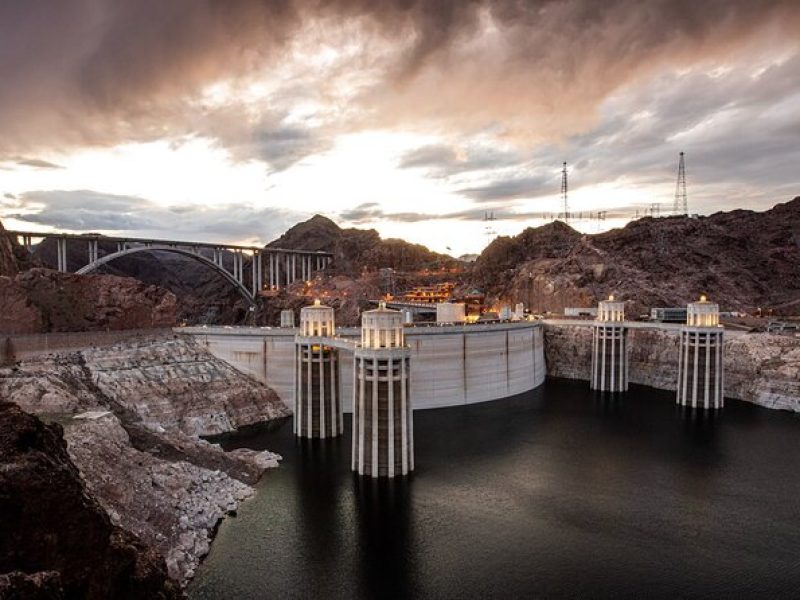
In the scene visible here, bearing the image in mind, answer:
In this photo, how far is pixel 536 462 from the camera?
49781mm

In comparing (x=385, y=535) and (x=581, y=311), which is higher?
(x=581, y=311)

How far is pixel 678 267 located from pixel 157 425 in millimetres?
100598

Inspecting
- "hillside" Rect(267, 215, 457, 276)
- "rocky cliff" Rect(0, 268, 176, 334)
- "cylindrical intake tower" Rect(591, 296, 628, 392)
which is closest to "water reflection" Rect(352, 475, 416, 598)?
"rocky cliff" Rect(0, 268, 176, 334)

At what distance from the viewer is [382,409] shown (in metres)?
43.7

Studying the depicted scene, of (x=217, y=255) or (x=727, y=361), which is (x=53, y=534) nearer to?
(x=727, y=361)

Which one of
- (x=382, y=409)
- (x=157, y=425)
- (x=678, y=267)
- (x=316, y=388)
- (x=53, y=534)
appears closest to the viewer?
(x=53, y=534)

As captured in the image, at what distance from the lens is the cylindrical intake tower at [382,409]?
1724 inches

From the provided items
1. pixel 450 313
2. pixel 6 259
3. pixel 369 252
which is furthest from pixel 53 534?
pixel 369 252

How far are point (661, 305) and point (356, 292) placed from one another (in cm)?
6733

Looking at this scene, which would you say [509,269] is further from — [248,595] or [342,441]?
[248,595]

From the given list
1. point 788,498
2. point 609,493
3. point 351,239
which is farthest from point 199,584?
point 351,239

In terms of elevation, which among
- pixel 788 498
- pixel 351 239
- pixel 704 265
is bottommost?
pixel 788 498

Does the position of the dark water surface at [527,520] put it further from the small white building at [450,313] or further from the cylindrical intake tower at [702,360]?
the small white building at [450,313]

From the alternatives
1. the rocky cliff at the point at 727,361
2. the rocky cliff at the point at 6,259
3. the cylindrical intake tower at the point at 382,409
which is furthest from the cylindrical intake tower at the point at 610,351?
the rocky cliff at the point at 6,259
